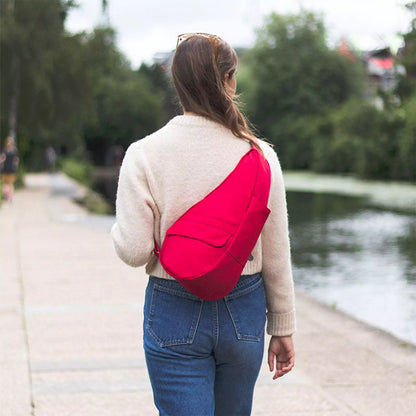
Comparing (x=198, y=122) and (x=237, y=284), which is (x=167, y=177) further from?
(x=237, y=284)

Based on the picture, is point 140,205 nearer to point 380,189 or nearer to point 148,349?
point 148,349

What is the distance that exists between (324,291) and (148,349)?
6640mm

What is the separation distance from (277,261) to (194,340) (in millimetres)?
363

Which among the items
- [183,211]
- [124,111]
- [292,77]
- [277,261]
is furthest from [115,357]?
[124,111]

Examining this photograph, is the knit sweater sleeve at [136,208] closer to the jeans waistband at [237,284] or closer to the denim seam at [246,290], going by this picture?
the jeans waistband at [237,284]

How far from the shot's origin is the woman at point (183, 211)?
2186 mm

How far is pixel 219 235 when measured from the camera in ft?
6.84

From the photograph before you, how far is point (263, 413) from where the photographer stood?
161 inches

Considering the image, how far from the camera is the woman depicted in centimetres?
219

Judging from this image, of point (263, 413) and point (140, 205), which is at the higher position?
point (140, 205)

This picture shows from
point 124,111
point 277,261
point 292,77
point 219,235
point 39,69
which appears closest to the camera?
point 219,235

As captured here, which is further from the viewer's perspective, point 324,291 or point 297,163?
point 297,163

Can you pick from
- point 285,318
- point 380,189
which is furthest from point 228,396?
point 380,189

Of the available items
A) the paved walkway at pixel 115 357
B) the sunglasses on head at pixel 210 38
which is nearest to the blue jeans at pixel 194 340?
the sunglasses on head at pixel 210 38
